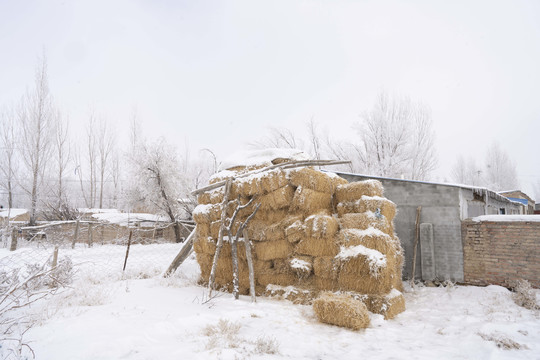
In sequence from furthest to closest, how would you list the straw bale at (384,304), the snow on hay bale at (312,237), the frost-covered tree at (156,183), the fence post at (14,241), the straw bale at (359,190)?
the frost-covered tree at (156,183)
the fence post at (14,241)
the straw bale at (359,190)
the snow on hay bale at (312,237)
the straw bale at (384,304)

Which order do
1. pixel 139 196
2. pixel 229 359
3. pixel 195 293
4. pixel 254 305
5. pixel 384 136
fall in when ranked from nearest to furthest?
1. pixel 229 359
2. pixel 254 305
3. pixel 195 293
4. pixel 139 196
5. pixel 384 136

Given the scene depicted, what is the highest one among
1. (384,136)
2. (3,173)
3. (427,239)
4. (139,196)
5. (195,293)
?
(384,136)

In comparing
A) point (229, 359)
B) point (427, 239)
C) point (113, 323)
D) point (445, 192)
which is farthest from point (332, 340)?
point (445, 192)

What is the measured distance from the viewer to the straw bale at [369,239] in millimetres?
5547

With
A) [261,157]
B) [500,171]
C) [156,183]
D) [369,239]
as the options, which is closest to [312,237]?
[369,239]

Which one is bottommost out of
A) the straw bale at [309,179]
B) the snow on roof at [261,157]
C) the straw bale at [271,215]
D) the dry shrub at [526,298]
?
the dry shrub at [526,298]

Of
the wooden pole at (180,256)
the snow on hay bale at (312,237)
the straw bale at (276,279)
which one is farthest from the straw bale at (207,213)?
the straw bale at (276,279)

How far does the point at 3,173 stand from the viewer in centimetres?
2256

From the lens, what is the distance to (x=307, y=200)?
6223mm

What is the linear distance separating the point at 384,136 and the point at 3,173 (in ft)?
Answer: 92.8

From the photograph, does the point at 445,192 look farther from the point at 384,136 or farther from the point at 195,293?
the point at 384,136

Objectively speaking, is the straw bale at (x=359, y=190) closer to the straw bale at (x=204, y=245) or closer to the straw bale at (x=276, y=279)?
the straw bale at (x=276, y=279)

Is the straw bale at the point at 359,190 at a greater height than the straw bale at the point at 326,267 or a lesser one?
greater

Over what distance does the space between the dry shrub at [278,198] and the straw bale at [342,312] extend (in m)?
2.17
